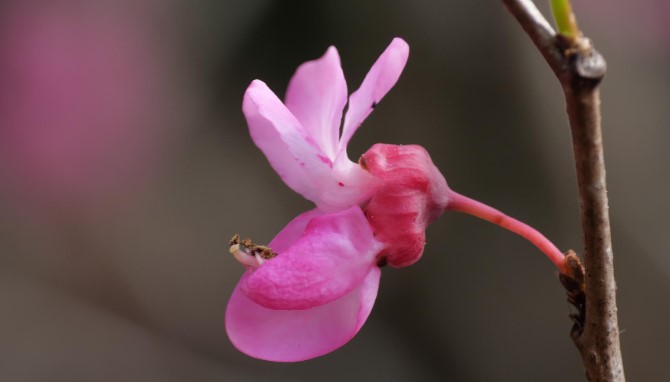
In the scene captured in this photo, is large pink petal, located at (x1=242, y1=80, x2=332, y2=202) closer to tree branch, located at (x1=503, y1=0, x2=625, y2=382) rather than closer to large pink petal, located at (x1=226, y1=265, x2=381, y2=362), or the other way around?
large pink petal, located at (x1=226, y1=265, x2=381, y2=362)

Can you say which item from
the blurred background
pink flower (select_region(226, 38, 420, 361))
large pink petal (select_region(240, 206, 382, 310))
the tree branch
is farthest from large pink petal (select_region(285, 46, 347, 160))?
the blurred background

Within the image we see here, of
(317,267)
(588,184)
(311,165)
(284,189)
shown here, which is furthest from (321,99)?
(284,189)

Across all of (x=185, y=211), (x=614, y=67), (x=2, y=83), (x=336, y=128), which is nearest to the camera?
(x=336, y=128)

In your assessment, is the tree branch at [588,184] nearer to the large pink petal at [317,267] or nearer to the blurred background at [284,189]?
the large pink petal at [317,267]

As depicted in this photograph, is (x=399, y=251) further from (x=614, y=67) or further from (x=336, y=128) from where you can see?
(x=614, y=67)

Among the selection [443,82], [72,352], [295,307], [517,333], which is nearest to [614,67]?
[443,82]

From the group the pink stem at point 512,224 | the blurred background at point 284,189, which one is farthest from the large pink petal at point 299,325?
the blurred background at point 284,189

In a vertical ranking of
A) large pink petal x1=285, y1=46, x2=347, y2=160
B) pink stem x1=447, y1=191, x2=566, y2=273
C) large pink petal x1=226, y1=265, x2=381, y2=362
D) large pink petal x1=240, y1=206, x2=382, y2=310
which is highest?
large pink petal x1=285, y1=46, x2=347, y2=160

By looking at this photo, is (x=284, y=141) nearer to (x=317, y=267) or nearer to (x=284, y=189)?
(x=317, y=267)
